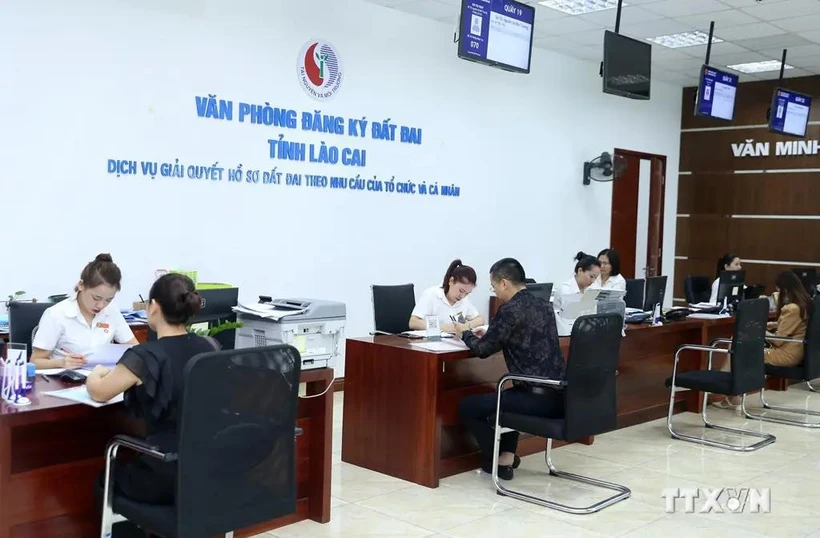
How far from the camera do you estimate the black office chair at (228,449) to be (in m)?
2.50

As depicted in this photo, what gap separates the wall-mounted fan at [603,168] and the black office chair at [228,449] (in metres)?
7.00

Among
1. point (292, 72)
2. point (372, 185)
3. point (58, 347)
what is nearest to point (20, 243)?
point (58, 347)

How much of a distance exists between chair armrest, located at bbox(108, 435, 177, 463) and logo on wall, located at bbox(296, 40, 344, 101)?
14.1ft

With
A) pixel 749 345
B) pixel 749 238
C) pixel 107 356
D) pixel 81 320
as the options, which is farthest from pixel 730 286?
pixel 107 356

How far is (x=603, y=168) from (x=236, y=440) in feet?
23.8

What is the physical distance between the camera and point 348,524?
3850 millimetres

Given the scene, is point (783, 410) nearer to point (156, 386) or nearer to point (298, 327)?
point (298, 327)

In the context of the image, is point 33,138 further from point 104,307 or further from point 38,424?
point 38,424

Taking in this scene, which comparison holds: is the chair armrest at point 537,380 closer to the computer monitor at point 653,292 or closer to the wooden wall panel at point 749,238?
the computer monitor at point 653,292

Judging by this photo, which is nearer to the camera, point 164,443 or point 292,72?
point 164,443

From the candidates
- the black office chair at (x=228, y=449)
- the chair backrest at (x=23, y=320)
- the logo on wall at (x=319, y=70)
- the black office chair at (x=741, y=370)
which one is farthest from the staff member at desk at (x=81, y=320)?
the black office chair at (x=741, y=370)

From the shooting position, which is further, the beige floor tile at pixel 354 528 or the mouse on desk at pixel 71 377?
the beige floor tile at pixel 354 528

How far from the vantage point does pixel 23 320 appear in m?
4.00

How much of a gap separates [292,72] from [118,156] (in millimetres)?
1589
